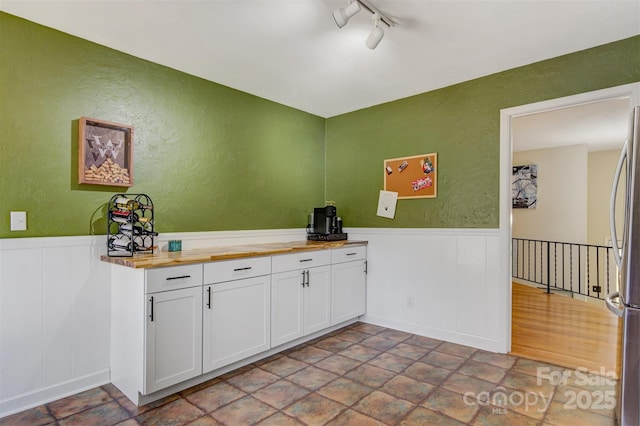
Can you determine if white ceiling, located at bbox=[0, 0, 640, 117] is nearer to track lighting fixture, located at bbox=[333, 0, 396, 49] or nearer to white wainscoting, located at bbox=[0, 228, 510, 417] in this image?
track lighting fixture, located at bbox=[333, 0, 396, 49]

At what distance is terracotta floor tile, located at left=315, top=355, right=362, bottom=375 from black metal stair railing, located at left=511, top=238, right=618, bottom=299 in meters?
4.29

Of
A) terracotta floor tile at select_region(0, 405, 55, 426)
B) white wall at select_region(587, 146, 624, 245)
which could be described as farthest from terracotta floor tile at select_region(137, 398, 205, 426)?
white wall at select_region(587, 146, 624, 245)

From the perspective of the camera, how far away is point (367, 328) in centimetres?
379

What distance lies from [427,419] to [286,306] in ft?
4.69

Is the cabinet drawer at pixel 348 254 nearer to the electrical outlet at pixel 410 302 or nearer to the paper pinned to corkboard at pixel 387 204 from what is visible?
the paper pinned to corkboard at pixel 387 204

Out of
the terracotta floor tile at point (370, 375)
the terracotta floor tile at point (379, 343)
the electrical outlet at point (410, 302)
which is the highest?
the electrical outlet at point (410, 302)

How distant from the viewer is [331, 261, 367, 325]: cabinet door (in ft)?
11.7

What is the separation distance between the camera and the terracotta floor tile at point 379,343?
3227 millimetres

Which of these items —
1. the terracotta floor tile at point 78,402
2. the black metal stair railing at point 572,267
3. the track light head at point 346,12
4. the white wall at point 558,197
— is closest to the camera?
the track light head at point 346,12

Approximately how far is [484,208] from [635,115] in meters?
1.55

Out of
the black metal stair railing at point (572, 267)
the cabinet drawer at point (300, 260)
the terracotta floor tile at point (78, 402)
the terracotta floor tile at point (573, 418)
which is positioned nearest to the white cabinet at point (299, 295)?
the cabinet drawer at point (300, 260)

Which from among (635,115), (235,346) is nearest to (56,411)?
(235,346)

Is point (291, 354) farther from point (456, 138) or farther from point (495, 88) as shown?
point (495, 88)

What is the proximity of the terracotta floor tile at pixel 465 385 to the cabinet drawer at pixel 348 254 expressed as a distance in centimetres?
148
